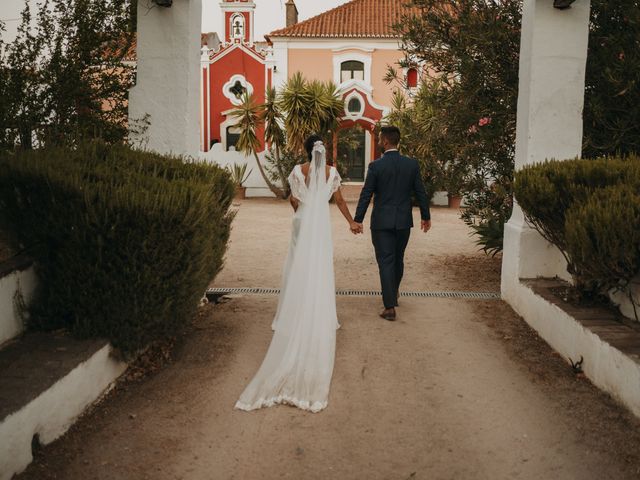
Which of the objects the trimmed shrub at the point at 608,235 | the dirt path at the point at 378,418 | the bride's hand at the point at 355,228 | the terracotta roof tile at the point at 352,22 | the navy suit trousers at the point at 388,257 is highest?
the terracotta roof tile at the point at 352,22

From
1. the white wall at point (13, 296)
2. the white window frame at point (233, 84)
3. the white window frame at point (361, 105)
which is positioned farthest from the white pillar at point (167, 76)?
the white window frame at point (233, 84)

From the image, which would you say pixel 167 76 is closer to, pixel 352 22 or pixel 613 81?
pixel 613 81

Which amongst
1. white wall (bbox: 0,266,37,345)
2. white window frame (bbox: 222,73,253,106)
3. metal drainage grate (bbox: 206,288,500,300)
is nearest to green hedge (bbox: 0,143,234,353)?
white wall (bbox: 0,266,37,345)

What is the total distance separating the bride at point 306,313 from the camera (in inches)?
188

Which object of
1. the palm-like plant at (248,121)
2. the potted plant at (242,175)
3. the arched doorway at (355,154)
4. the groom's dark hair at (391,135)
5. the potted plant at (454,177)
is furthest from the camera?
the arched doorway at (355,154)

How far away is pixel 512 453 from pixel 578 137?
13.7ft

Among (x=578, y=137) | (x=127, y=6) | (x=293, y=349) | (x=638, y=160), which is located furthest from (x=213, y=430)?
(x=127, y=6)

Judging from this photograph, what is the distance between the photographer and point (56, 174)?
15.2ft

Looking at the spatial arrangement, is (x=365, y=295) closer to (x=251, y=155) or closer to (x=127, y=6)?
(x=127, y=6)

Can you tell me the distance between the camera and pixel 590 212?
486cm

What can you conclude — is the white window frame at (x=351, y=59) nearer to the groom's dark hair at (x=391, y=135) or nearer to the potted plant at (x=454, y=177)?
the potted plant at (x=454, y=177)

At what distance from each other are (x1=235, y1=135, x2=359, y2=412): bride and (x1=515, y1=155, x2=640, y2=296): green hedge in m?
1.86

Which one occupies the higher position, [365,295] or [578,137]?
[578,137]

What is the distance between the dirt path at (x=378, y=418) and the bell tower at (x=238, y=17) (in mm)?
36759
